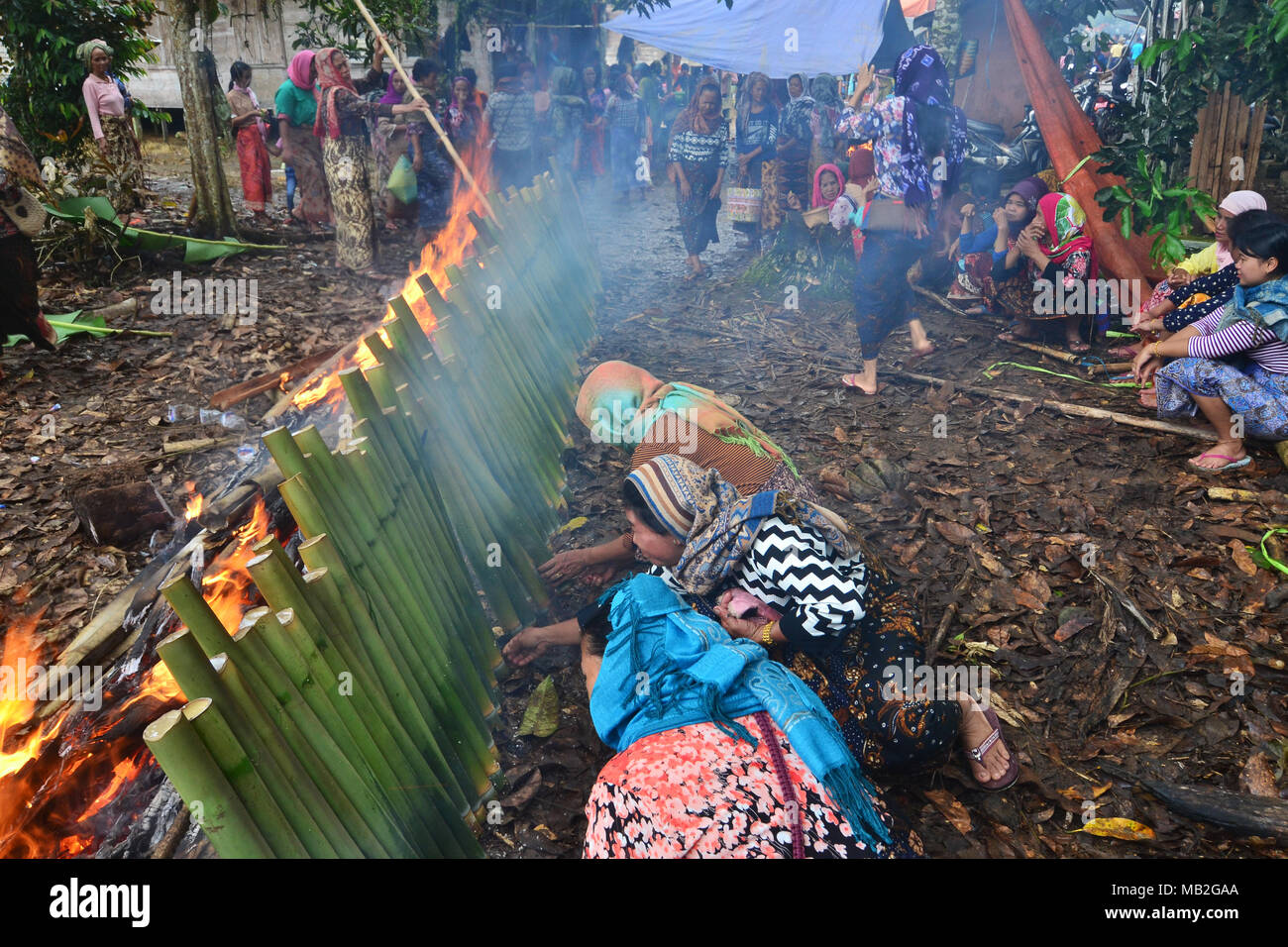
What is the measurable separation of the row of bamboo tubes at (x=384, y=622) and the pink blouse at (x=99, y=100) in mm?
8254

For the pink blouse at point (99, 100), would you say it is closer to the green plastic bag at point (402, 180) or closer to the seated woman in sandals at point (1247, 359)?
the green plastic bag at point (402, 180)

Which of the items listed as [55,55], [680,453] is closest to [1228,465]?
[680,453]

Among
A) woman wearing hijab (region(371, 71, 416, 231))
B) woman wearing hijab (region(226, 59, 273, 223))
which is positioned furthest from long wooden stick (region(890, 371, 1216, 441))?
woman wearing hijab (region(226, 59, 273, 223))

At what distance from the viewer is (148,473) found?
560cm

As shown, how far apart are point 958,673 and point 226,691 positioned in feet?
10.4

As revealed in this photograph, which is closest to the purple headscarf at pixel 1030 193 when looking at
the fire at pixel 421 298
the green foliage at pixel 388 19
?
the fire at pixel 421 298

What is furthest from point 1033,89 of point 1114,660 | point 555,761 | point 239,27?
point 239,27

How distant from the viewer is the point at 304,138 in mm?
11953

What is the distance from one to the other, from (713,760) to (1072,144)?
8839 millimetres

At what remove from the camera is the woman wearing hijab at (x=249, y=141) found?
1243 cm

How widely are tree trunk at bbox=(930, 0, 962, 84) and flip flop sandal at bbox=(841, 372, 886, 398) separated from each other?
723cm

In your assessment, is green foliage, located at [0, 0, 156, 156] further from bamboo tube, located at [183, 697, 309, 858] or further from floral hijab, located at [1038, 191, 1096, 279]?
bamboo tube, located at [183, 697, 309, 858]

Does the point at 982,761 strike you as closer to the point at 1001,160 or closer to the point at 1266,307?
the point at 1266,307

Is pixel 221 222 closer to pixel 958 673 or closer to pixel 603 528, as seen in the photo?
pixel 603 528
